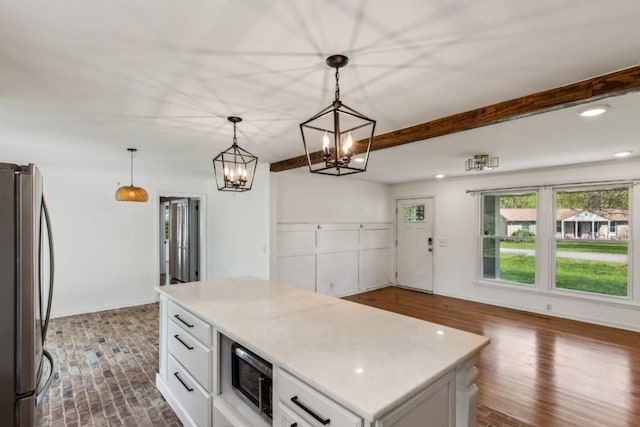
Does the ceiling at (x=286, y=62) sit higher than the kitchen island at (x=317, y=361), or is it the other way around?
the ceiling at (x=286, y=62)

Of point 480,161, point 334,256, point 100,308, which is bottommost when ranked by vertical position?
point 100,308

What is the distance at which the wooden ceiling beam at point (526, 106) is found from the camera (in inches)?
→ 72.5

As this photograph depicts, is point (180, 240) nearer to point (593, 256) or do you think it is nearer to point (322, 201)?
point (322, 201)

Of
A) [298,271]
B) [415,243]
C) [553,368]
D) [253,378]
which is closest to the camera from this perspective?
[253,378]

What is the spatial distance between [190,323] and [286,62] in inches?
69.1

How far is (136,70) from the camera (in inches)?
72.1

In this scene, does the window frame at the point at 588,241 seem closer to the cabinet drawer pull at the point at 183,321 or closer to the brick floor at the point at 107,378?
the brick floor at the point at 107,378

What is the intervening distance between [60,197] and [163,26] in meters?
4.77

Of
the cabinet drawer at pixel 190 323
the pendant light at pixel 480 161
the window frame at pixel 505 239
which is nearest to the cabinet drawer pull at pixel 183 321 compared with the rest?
the cabinet drawer at pixel 190 323

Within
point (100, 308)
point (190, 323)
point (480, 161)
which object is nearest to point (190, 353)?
point (190, 323)

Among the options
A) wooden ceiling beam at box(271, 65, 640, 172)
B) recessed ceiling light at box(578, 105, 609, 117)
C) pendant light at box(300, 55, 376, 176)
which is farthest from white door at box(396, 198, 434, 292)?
recessed ceiling light at box(578, 105, 609, 117)

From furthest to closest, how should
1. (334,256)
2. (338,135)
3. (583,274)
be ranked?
1. (334,256)
2. (583,274)
3. (338,135)

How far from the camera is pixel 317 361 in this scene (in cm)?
131

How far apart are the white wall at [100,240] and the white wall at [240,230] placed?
0.93m
